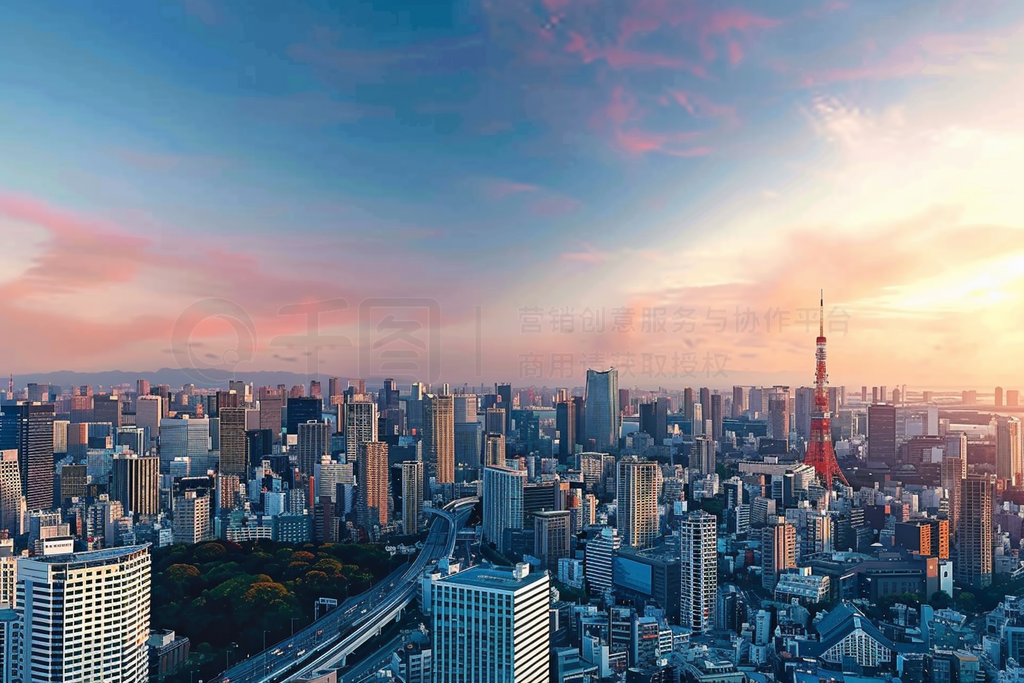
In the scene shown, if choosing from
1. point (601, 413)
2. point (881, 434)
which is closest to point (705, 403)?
point (601, 413)

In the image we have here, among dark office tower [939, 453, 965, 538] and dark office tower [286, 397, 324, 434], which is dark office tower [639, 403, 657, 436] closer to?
dark office tower [939, 453, 965, 538]

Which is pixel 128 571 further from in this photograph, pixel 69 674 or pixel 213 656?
pixel 213 656

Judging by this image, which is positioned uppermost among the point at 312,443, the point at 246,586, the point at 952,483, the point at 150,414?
the point at 150,414

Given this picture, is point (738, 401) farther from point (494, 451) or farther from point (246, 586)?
point (246, 586)

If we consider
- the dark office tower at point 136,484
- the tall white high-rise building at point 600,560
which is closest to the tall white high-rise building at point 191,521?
the dark office tower at point 136,484

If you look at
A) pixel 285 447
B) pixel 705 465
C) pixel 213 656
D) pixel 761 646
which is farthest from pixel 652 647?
pixel 285 447

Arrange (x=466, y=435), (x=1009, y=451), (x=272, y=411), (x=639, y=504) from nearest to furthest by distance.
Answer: (x=639, y=504) < (x=1009, y=451) < (x=466, y=435) < (x=272, y=411)

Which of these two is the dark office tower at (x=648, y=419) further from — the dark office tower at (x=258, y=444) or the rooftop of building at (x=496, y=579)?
the rooftop of building at (x=496, y=579)
